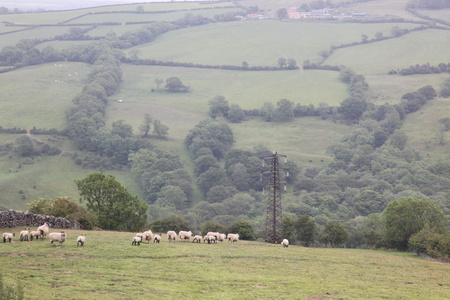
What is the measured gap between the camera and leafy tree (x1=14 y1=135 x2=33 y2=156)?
15138 cm

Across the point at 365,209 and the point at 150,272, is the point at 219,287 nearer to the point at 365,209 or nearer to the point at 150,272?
the point at 150,272

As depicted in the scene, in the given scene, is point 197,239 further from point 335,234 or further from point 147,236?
point 335,234

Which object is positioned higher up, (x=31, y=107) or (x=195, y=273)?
(x=31, y=107)

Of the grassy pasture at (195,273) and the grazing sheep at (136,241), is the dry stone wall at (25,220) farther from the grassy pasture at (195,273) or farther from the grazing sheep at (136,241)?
the grazing sheep at (136,241)

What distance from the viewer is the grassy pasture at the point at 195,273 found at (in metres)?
30.7

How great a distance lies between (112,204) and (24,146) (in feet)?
297

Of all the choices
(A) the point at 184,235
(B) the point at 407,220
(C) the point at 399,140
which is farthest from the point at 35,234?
(C) the point at 399,140

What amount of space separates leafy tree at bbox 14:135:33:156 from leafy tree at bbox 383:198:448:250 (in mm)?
112753

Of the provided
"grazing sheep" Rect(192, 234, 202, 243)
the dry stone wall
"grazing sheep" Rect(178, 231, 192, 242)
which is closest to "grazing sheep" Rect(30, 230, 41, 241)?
the dry stone wall

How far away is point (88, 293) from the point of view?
28.7 metres

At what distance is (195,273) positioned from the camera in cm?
3672

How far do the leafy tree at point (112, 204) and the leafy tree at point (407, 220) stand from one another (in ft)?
128

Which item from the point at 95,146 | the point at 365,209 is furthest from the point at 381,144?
the point at 95,146

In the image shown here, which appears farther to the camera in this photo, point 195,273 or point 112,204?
point 112,204
